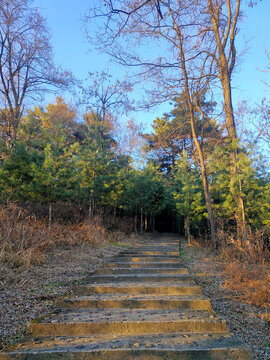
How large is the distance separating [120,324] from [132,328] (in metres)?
0.14

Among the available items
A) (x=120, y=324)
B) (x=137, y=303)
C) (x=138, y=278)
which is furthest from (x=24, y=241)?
(x=120, y=324)

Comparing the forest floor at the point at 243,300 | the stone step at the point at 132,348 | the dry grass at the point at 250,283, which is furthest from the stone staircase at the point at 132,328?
the dry grass at the point at 250,283

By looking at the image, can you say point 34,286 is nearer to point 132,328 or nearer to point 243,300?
point 132,328

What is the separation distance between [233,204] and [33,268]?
21.5ft

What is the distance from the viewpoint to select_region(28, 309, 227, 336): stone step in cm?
284

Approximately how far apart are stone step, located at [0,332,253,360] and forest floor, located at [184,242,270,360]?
15.0 inches

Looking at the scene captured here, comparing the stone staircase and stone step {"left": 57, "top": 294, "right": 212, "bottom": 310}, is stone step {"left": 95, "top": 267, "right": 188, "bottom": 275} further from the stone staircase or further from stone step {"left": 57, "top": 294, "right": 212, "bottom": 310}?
stone step {"left": 57, "top": 294, "right": 212, "bottom": 310}

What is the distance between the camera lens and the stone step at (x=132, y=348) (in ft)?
7.61

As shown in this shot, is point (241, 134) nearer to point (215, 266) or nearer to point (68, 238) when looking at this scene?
point (215, 266)

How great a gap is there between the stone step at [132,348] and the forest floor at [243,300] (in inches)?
15.0

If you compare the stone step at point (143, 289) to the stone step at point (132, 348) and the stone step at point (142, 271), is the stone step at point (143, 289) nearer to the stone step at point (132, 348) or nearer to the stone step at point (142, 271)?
the stone step at point (142, 271)

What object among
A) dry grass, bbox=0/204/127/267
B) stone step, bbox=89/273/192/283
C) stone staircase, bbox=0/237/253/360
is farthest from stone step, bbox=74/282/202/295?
dry grass, bbox=0/204/127/267

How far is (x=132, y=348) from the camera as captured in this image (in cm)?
240

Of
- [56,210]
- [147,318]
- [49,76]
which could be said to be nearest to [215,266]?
[147,318]
